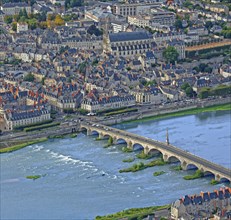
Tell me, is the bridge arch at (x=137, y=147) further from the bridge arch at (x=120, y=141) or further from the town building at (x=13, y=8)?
the town building at (x=13, y=8)

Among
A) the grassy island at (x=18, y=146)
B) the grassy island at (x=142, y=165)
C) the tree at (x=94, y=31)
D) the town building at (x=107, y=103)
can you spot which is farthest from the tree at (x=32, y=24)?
the grassy island at (x=142, y=165)

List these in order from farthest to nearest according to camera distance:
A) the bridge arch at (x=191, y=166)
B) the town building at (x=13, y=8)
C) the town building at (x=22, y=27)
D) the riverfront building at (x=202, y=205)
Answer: the town building at (x=13, y=8) → the town building at (x=22, y=27) → the bridge arch at (x=191, y=166) → the riverfront building at (x=202, y=205)

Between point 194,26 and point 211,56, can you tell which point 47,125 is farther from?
point 194,26

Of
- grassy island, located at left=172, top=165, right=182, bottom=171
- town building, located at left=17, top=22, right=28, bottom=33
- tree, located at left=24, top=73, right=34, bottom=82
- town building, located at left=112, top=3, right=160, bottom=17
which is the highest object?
town building, located at left=112, top=3, right=160, bottom=17

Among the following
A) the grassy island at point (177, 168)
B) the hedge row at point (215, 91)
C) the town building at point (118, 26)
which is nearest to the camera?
the grassy island at point (177, 168)

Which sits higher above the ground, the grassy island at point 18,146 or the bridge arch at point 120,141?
the bridge arch at point 120,141

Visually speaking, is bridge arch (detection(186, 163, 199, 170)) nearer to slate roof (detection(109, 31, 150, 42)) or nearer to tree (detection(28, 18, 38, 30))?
slate roof (detection(109, 31, 150, 42))

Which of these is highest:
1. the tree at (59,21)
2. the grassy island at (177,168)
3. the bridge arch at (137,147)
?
the tree at (59,21)

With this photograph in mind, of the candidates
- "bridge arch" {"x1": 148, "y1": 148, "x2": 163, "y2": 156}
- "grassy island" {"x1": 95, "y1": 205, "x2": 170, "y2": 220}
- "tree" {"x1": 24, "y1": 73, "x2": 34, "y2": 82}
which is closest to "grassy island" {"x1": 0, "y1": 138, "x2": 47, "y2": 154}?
"bridge arch" {"x1": 148, "y1": 148, "x2": 163, "y2": 156}
